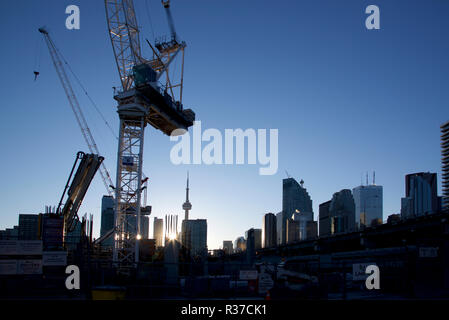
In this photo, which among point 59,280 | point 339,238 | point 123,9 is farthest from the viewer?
point 339,238

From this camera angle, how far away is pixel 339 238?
104 m

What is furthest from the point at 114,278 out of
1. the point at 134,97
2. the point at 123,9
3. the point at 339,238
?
the point at 339,238

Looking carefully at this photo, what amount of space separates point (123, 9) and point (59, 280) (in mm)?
48954

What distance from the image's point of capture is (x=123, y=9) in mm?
60312

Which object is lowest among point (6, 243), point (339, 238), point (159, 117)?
point (339, 238)

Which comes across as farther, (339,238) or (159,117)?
(339,238)
